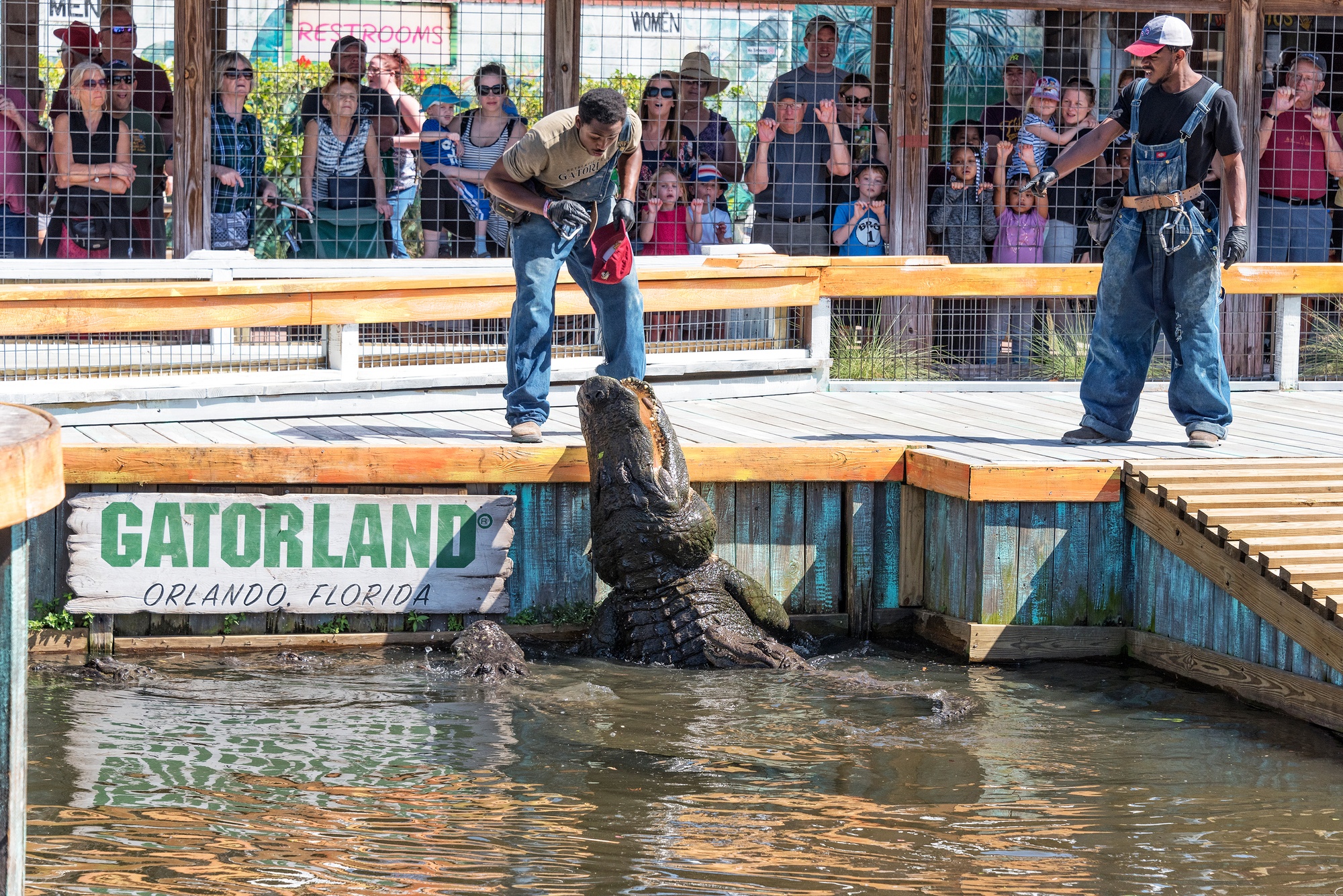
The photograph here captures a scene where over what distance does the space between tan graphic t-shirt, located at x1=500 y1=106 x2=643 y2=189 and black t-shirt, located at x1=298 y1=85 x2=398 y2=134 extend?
3.29m

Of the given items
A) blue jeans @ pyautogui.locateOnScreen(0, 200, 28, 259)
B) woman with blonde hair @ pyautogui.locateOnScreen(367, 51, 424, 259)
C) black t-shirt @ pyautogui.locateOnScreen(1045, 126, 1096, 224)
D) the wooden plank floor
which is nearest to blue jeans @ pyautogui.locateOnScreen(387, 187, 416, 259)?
woman with blonde hair @ pyautogui.locateOnScreen(367, 51, 424, 259)

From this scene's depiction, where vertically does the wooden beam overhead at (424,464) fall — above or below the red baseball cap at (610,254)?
below

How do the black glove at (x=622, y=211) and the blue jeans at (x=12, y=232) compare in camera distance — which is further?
the blue jeans at (x=12, y=232)

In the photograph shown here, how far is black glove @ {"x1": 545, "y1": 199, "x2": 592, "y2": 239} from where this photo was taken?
20.1 feet

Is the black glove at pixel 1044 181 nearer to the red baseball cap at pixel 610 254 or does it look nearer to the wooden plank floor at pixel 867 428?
the wooden plank floor at pixel 867 428

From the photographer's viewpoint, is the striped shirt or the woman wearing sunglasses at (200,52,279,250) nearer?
the woman wearing sunglasses at (200,52,279,250)

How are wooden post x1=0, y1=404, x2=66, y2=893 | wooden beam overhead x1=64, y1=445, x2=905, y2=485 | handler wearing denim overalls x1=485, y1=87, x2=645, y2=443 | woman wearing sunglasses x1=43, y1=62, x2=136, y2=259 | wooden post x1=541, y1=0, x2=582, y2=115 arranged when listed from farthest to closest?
wooden post x1=541, y1=0, x2=582, y2=115, woman wearing sunglasses x1=43, y1=62, x2=136, y2=259, handler wearing denim overalls x1=485, y1=87, x2=645, y2=443, wooden beam overhead x1=64, y1=445, x2=905, y2=485, wooden post x1=0, y1=404, x2=66, y2=893

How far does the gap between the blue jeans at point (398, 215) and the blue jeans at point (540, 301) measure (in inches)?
119

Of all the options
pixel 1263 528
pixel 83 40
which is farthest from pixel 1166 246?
pixel 83 40

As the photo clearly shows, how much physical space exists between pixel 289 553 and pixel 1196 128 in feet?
12.9

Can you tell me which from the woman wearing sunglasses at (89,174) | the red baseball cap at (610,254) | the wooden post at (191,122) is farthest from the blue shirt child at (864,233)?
the woman wearing sunglasses at (89,174)

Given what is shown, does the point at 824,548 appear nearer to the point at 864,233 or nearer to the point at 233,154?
the point at 864,233

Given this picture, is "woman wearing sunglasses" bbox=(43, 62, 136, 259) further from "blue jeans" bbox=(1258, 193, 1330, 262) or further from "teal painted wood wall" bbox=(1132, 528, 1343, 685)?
"blue jeans" bbox=(1258, 193, 1330, 262)

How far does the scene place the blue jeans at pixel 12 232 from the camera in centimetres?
896
